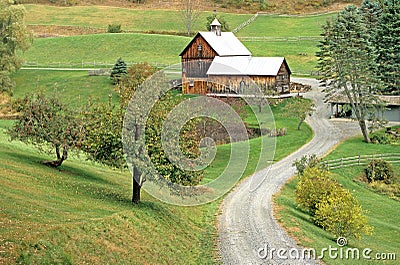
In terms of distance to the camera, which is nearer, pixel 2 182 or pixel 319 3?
pixel 2 182

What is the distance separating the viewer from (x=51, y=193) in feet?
92.8

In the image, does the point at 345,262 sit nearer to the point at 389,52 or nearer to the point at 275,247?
the point at 275,247

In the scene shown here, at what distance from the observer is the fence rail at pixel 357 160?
47688mm

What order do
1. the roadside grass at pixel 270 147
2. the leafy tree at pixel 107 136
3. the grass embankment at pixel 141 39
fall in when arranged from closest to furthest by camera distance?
the leafy tree at pixel 107 136 → the roadside grass at pixel 270 147 → the grass embankment at pixel 141 39

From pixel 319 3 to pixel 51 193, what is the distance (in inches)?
4310

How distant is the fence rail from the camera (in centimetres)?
4769

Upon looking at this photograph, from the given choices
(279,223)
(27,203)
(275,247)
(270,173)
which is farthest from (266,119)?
(27,203)

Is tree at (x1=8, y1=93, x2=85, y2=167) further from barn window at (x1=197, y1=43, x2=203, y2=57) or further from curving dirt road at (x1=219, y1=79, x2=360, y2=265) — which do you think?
barn window at (x1=197, y1=43, x2=203, y2=57)

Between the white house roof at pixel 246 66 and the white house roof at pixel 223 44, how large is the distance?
138 centimetres

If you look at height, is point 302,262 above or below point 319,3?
below

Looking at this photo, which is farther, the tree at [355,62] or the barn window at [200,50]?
the barn window at [200,50]

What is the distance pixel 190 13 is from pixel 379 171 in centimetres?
6951

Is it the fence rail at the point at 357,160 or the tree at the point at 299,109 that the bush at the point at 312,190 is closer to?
the fence rail at the point at 357,160

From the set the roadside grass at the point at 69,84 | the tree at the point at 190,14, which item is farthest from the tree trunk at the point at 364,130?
the tree at the point at 190,14
